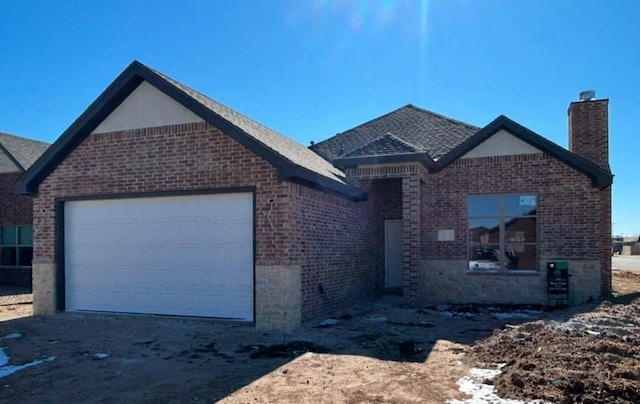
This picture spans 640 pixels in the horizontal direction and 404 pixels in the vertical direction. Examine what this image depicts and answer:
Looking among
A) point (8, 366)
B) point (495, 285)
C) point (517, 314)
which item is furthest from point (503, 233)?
point (8, 366)

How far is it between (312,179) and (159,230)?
12.3 ft

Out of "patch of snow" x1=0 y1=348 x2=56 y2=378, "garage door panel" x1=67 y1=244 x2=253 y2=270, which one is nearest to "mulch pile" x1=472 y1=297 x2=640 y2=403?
"garage door panel" x1=67 y1=244 x2=253 y2=270

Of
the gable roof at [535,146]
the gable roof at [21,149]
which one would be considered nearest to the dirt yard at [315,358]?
the gable roof at [535,146]

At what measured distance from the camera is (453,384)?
593cm

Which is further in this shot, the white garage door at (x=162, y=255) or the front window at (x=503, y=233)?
the front window at (x=503, y=233)

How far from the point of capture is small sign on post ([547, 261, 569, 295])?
481 inches

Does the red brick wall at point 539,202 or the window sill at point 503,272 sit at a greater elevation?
the red brick wall at point 539,202

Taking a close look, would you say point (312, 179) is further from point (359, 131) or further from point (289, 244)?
point (359, 131)

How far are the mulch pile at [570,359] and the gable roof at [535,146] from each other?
13.8 feet

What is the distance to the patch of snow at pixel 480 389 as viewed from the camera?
5.23m

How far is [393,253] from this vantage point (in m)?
15.6

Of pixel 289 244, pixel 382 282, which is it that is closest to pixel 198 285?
pixel 289 244

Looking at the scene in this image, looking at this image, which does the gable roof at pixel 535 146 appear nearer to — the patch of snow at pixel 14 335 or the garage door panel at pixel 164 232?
the garage door panel at pixel 164 232

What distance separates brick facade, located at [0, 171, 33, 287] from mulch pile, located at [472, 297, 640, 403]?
59.4ft
